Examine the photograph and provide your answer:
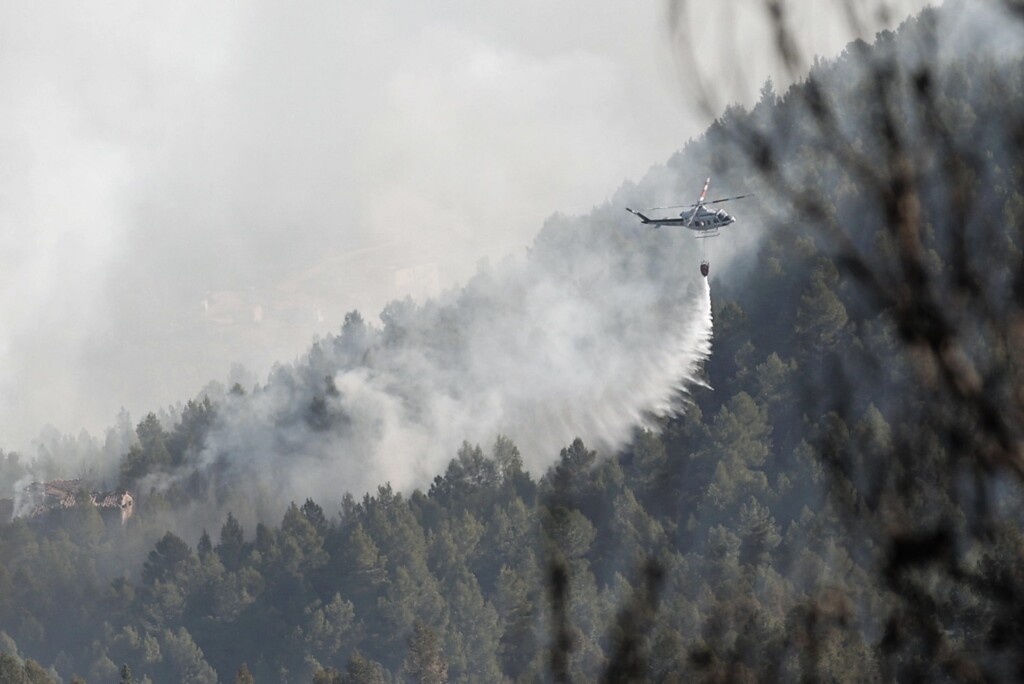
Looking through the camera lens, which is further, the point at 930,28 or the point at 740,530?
the point at 740,530

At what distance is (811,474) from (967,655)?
285 ft

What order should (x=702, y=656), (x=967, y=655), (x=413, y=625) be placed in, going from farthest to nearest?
(x=413, y=625)
(x=702, y=656)
(x=967, y=655)

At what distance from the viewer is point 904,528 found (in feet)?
126

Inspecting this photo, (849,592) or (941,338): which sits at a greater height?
(941,338)

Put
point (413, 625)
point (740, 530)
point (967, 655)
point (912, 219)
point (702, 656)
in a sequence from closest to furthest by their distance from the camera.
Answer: point (912, 219) → point (967, 655) → point (702, 656) → point (740, 530) → point (413, 625)

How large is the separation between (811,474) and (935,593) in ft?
212

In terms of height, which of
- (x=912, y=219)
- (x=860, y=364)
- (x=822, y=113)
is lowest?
(x=860, y=364)

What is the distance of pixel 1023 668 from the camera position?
82.2 m

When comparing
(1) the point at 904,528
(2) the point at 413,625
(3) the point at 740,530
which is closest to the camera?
(1) the point at 904,528

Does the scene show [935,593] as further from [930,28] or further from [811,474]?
[930,28]

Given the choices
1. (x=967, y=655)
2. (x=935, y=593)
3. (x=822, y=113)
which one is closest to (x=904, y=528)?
(x=822, y=113)

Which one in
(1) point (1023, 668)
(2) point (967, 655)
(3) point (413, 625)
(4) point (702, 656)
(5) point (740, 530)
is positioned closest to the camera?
(1) point (1023, 668)

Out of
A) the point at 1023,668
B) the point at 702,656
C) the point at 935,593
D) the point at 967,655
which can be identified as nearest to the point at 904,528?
the point at 1023,668

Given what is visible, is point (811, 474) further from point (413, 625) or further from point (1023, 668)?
point (1023, 668)
